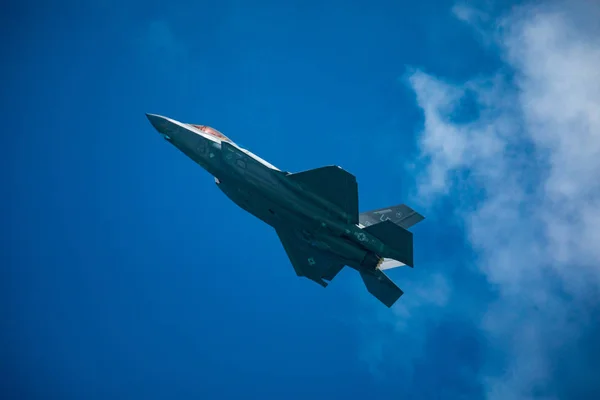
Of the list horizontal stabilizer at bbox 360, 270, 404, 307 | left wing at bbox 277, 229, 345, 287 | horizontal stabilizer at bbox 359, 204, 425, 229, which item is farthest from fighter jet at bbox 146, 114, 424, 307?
horizontal stabilizer at bbox 359, 204, 425, 229

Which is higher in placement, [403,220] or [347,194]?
[403,220]

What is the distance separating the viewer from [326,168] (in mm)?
19297

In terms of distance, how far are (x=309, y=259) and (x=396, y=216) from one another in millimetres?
4922

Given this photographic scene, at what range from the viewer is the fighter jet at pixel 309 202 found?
64.9 feet

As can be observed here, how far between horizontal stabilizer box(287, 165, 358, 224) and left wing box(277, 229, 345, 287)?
274 centimetres

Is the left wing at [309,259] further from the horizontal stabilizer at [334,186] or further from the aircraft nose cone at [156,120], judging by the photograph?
the aircraft nose cone at [156,120]

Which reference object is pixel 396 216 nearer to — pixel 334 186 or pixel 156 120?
pixel 334 186

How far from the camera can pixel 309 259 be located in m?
22.1

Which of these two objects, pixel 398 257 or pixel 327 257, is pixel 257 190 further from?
pixel 398 257

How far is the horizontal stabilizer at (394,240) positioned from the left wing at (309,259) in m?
2.40

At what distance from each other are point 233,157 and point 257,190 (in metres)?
1.76

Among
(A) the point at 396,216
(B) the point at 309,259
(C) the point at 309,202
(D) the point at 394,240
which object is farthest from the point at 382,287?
(C) the point at 309,202

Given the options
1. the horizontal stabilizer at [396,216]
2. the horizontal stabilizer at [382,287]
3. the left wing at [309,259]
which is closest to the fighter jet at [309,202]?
the horizontal stabilizer at [382,287]

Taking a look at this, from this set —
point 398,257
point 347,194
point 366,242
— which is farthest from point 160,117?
point 398,257
